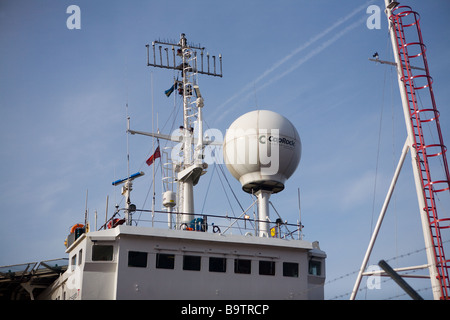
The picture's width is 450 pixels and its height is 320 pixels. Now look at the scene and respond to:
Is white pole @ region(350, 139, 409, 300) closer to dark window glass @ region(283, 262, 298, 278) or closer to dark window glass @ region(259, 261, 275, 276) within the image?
dark window glass @ region(283, 262, 298, 278)

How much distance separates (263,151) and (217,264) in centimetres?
686

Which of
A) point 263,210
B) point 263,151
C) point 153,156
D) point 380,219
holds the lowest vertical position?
point 380,219

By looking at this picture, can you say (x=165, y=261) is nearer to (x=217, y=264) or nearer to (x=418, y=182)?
(x=217, y=264)

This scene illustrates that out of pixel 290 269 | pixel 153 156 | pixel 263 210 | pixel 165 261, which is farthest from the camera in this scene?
pixel 153 156

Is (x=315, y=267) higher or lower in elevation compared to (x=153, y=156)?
lower

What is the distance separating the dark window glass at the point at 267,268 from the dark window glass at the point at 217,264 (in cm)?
183

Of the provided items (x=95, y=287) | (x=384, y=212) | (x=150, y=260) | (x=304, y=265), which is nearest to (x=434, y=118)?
(x=384, y=212)

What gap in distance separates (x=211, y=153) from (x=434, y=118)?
42.1 feet

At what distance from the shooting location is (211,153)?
109 ft

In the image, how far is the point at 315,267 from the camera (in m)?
27.4

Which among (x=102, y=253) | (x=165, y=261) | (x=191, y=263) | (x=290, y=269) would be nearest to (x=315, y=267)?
(x=290, y=269)

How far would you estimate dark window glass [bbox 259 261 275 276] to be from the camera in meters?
25.8
